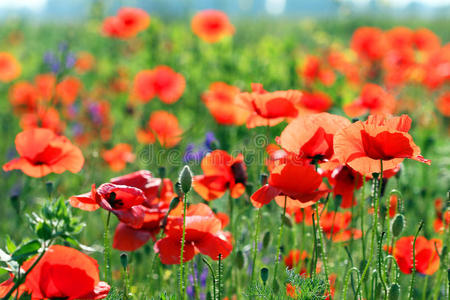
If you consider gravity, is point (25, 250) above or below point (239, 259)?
above

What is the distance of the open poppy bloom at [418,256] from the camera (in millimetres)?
1296

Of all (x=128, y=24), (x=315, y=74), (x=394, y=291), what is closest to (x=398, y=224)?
(x=394, y=291)

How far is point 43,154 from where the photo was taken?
1.40 metres

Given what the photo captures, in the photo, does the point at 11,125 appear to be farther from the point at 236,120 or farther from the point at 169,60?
the point at 236,120

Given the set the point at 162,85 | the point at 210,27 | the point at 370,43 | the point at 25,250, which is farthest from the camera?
the point at 370,43

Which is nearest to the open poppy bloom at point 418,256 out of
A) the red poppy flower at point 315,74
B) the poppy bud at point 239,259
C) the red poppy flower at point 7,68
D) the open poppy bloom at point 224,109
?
the poppy bud at point 239,259

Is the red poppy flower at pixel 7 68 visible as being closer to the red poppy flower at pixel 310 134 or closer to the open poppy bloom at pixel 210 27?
the open poppy bloom at pixel 210 27

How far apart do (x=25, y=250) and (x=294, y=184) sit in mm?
515

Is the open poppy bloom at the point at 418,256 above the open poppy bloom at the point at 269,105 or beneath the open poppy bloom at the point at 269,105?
beneath

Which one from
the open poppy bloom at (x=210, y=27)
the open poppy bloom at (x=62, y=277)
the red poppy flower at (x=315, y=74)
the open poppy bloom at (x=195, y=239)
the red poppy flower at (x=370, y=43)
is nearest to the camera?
the open poppy bloom at (x=62, y=277)

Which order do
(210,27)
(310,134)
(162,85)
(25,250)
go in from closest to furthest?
(25,250), (310,134), (162,85), (210,27)

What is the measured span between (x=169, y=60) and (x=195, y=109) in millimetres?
575

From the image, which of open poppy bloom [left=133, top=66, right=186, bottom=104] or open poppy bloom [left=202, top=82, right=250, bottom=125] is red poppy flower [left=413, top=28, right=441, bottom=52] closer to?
open poppy bloom [left=133, top=66, right=186, bottom=104]

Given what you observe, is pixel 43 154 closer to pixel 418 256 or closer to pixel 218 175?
pixel 218 175
